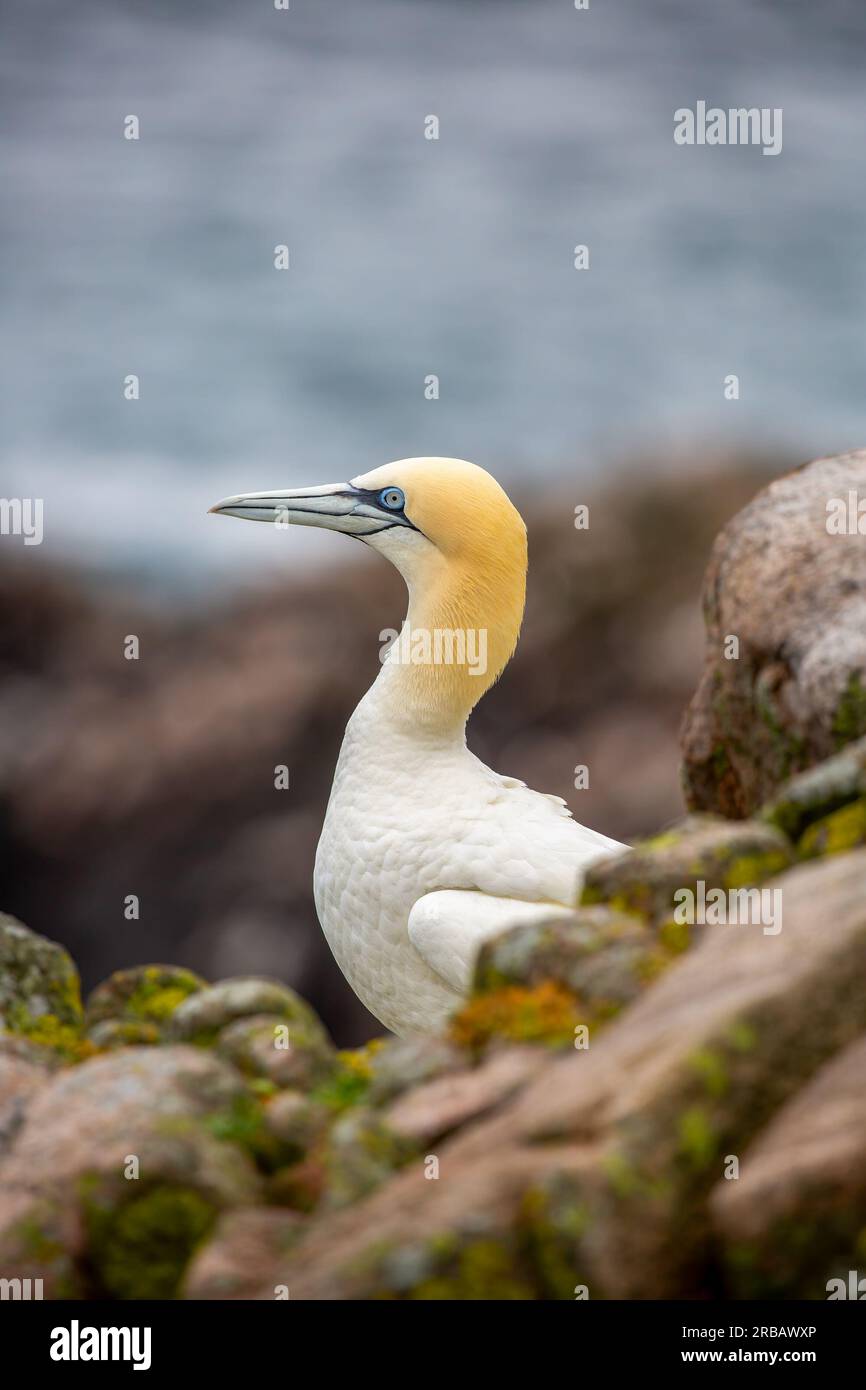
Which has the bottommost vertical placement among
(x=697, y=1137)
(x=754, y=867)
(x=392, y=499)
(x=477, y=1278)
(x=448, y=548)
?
(x=477, y=1278)

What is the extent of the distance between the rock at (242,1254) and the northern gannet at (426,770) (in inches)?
106

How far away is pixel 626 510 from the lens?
69.3ft

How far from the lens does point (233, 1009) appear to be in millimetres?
6809

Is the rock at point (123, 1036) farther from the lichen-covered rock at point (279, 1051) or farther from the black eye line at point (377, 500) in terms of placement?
the black eye line at point (377, 500)

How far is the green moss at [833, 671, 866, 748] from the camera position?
7.12 meters

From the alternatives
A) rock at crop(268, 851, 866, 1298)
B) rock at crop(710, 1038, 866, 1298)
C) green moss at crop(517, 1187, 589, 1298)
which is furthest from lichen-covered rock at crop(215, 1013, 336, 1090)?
rock at crop(710, 1038, 866, 1298)

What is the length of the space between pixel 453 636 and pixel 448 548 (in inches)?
17.4

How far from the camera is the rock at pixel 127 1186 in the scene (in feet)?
17.8

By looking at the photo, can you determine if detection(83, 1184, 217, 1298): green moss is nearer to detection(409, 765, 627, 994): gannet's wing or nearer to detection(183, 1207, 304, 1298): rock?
detection(183, 1207, 304, 1298): rock

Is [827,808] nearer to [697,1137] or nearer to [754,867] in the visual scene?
[754,867]

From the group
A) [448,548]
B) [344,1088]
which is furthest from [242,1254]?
[448,548]
